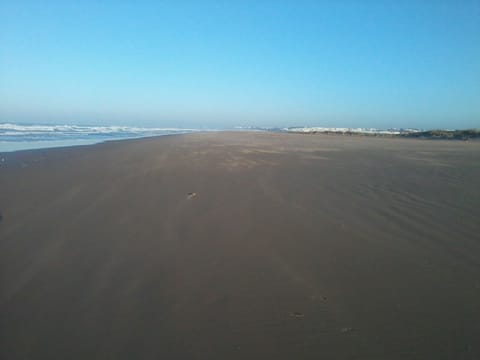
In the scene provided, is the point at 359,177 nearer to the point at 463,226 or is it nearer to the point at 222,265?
the point at 463,226

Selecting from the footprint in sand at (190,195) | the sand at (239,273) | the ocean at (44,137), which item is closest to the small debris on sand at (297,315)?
the sand at (239,273)

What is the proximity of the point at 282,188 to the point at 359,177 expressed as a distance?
2844 millimetres

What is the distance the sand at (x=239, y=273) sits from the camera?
2.68 m

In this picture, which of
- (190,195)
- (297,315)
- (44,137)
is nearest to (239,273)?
(297,315)

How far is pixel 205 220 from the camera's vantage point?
5660mm

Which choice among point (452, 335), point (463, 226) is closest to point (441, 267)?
point (452, 335)

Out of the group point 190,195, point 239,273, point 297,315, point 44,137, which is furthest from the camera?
point 44,137

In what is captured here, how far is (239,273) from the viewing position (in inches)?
151

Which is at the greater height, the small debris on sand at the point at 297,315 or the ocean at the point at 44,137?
the small debris on sand at the point at 297,315

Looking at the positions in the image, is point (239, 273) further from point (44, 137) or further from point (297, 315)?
point (44, 137)

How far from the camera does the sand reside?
2676mm

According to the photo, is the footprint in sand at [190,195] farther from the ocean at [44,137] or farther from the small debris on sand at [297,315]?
the ocean at [44,137]

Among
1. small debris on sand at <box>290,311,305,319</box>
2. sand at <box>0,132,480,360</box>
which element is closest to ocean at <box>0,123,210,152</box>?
sand at <box>0,132,480,360</box>

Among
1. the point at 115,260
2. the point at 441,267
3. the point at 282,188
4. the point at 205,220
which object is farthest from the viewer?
the point at 282,188
